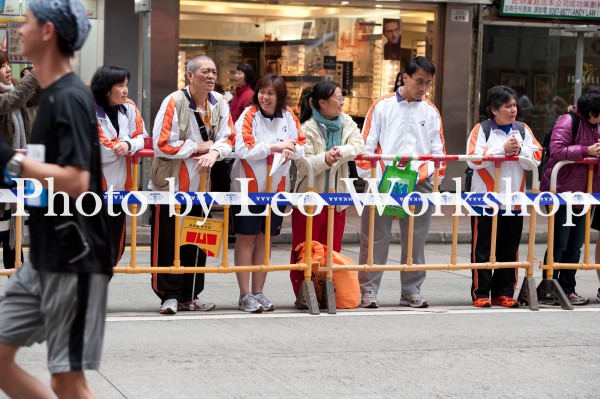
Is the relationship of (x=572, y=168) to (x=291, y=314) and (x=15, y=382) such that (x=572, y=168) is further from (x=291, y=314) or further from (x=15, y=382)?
(x=15, y=382)

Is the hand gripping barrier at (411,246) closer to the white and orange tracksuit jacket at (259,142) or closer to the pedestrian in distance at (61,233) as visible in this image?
the white and orange tracksuit jacket at (259,142)

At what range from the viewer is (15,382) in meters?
4.49

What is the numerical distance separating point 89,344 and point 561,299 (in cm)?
586

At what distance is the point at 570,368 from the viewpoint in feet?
23.2

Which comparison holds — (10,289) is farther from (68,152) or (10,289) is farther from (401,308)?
(401,308)

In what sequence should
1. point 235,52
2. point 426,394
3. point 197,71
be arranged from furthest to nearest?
point 235,52 < point 197,71 < point 426,394

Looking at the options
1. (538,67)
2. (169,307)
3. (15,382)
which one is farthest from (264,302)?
(538,67)

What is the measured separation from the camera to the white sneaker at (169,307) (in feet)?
28.0

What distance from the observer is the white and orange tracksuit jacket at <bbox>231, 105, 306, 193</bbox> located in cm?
861

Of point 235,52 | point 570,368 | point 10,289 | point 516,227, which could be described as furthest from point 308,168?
point 235,52

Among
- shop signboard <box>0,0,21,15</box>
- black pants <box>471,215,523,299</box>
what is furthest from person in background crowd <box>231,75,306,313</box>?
shop signboard <box>0,0,21,15</box>

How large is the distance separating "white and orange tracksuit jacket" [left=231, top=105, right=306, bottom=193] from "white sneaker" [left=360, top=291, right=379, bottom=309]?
112 cm

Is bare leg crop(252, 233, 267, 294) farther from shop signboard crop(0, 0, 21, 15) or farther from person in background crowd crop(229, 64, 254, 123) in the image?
shop signboard crop(0, 0, 21, 15)

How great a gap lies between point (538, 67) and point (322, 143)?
1078 centimetres
